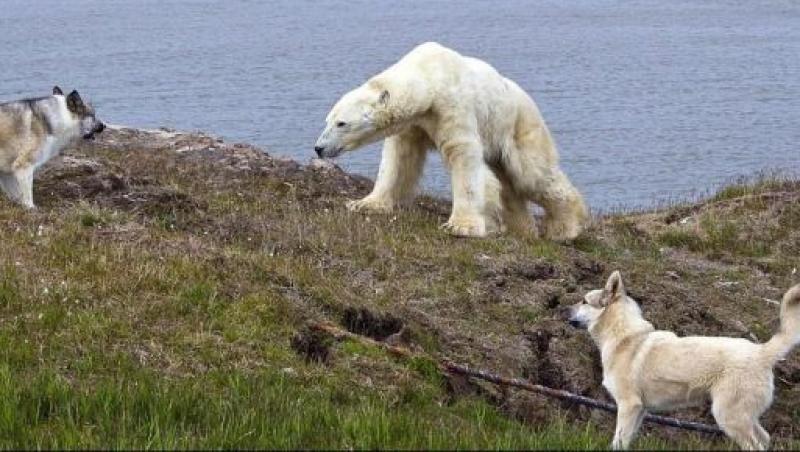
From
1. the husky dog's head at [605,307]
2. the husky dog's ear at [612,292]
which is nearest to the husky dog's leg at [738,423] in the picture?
the husky dog's head at [605,307]

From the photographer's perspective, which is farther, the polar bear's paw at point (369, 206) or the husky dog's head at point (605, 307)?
the polar bear's paw at point (369, 206)

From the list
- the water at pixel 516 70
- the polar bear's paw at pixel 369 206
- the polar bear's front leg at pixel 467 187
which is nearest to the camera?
the polar bear's front leg at pixel 467 187

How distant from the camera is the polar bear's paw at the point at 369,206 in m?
14.8

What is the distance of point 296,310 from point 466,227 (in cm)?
434

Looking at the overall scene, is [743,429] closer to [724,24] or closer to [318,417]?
[318,417]

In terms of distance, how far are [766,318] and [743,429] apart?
14.6ft

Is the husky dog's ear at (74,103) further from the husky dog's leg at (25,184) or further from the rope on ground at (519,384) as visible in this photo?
the rope on ground at (519,384)

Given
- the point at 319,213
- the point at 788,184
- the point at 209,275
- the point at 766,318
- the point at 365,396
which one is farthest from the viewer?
the point at 788,184

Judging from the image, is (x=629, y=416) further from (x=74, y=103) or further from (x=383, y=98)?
(x=74, y=103)

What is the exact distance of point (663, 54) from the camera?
4566cm

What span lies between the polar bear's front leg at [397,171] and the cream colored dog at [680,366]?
574cm

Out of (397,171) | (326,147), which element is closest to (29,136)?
(326,147)

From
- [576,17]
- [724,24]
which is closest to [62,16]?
[576,17]

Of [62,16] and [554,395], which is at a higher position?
[554,395]
